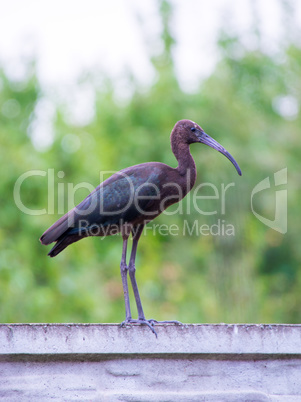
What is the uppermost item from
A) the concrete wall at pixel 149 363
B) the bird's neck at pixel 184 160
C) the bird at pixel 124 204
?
the bird's neck at pixel 184 160

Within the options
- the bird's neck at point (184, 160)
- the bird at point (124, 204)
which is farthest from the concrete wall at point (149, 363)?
the bird's neck at point (184, 160)

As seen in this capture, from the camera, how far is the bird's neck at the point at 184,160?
234 inches

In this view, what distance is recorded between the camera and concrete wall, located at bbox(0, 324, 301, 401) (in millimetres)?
4160

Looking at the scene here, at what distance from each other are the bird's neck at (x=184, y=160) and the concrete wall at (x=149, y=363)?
183 centimetres

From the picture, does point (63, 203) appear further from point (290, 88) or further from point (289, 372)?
point (289, 372)

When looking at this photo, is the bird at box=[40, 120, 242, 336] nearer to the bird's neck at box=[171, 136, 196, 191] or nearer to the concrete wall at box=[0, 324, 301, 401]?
the bird's neck at box=[171, 136, 196, 191]

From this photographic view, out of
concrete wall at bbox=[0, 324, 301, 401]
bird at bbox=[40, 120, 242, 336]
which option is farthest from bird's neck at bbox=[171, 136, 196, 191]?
concrete wall at bbox=[0, 324, 301, 401]

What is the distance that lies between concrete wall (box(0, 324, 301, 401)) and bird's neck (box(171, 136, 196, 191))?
1.83 meters

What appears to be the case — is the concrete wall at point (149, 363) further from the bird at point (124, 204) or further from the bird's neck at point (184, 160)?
the bird's neck at point (184, 160)

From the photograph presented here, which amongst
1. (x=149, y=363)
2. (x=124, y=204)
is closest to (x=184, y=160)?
(x=124, y=204)

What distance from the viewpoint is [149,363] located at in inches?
169

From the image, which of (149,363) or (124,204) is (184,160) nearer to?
(124,204)

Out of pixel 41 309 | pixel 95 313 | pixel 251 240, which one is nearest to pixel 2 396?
pixel 41 309

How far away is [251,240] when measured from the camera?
16016mm
